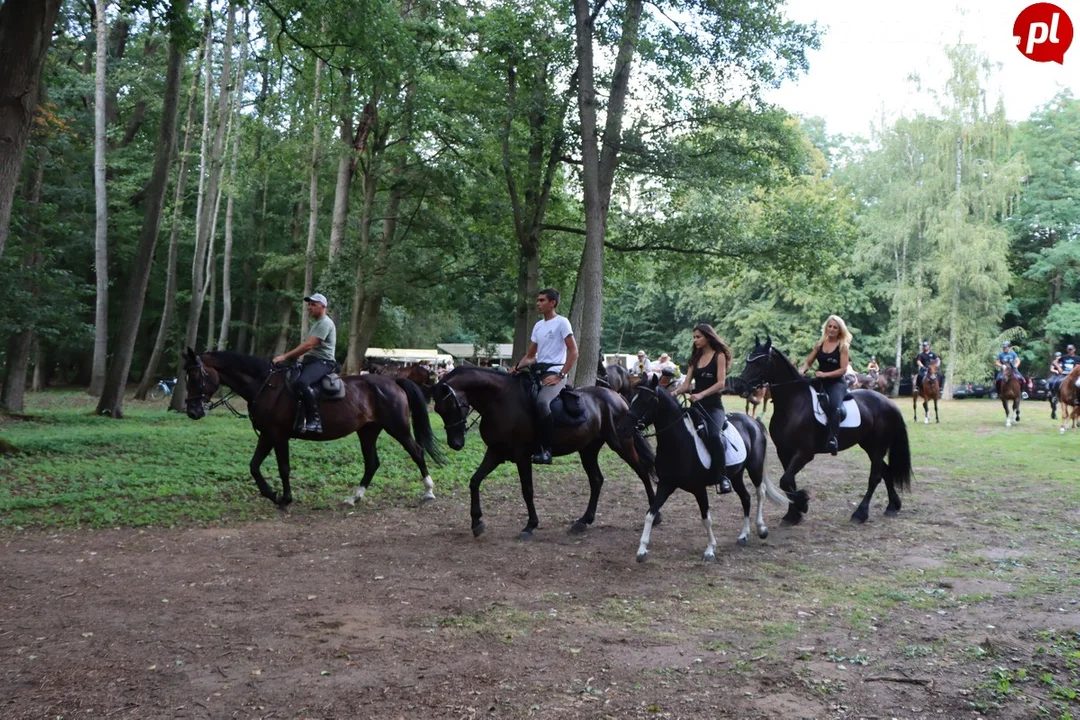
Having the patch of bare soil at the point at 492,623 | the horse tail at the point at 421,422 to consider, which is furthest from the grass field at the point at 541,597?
the horse tail at the point at 421,422

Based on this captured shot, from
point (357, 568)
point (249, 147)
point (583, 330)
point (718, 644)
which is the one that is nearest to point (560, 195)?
point (583, 330)

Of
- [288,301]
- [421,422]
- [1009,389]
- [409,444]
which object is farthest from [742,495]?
[288,301]

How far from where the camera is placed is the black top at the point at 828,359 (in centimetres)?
1029

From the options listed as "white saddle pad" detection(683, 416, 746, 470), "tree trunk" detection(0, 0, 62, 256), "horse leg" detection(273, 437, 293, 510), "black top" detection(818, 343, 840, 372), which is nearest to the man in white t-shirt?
"white saddle pad" detection(683, 416, 746, 470)

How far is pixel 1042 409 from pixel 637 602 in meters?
34.3

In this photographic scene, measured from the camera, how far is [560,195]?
25.6 m

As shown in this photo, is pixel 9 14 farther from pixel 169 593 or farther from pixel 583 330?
pixel 583 330

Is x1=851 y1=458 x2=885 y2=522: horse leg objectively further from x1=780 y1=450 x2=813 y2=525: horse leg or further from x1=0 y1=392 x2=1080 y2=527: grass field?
x1=0 y1=392 x2=1080 y2=527: grass field

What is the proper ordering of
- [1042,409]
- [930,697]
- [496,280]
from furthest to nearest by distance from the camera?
[1042,409], [496,280], [930,697]

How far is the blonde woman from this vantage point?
10.2 m

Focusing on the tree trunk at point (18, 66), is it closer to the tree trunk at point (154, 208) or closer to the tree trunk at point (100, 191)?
the tree trunk at point (154, 208)

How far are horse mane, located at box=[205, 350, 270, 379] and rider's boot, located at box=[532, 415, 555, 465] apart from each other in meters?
3.96

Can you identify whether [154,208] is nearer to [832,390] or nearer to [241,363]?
[241,363]

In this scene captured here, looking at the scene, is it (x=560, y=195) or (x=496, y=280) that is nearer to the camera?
(x=560, y=195)
